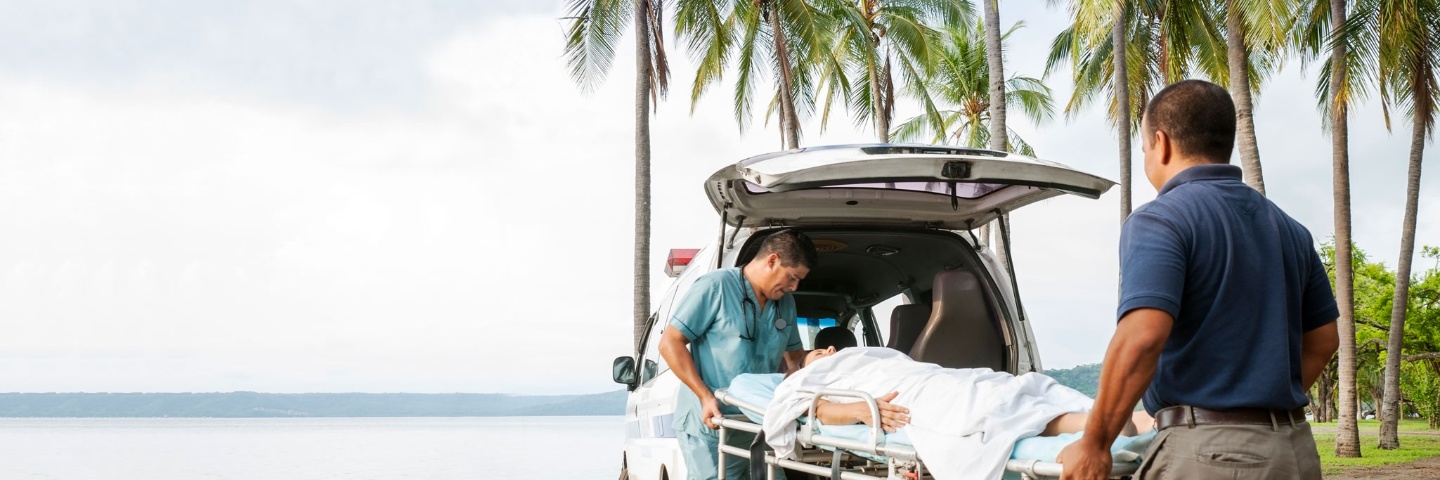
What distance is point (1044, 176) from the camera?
465 cm

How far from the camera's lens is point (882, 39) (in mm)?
28219

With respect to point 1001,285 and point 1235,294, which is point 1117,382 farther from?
point 1001,285

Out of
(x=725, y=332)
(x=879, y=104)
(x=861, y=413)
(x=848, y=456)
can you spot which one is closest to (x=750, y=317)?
(x=725, y=332)

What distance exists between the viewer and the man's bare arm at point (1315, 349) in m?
3.06

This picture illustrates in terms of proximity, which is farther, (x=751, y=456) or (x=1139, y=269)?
(x=751, y=456)

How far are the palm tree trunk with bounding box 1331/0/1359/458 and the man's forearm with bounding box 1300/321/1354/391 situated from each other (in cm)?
1772

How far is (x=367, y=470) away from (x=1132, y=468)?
34.4 metres

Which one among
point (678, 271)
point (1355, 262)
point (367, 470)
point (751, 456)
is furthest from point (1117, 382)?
point (1355, 262)

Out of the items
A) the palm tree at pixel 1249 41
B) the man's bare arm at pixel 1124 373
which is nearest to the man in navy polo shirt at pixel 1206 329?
the man's bare arm at pixel 1124 373

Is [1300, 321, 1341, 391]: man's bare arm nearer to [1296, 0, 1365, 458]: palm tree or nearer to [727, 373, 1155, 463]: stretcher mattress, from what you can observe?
[727, 373, 1155, 463]: stretcher mattress

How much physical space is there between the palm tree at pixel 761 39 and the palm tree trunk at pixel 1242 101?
280 inches

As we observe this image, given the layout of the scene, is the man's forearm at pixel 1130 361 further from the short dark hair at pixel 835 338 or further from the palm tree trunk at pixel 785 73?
the palm tree trunk at pixel 785 73

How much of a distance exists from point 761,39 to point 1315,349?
22.0m

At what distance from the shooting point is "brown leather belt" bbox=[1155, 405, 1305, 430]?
273 centimetres
